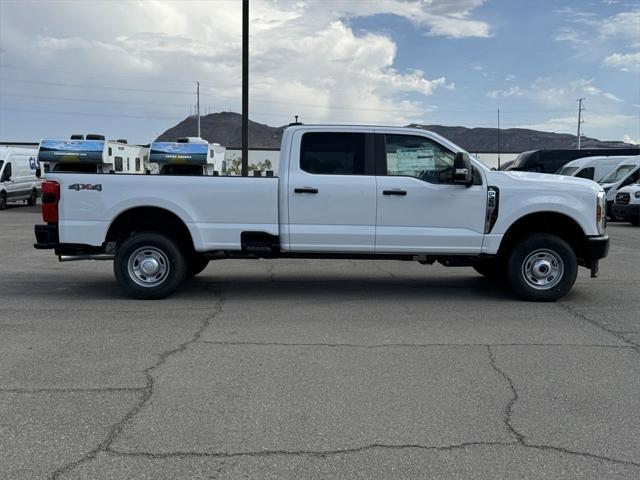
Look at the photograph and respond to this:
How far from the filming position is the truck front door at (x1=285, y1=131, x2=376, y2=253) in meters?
7.62

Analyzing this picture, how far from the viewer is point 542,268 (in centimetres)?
788

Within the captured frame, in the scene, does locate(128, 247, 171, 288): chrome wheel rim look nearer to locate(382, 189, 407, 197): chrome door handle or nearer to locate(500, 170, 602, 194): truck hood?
locate(382, 189, 407, 197): chrome door handle

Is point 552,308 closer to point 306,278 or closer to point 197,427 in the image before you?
point 306,278

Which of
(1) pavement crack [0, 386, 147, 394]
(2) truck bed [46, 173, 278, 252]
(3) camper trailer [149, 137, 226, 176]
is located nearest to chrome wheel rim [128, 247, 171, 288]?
(2) truck bed [46, 173, 278, 252]

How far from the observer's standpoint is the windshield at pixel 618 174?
925 inches

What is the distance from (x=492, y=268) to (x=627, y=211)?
13567mm

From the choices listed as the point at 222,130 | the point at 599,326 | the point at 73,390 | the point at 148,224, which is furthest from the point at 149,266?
the point at 222,130

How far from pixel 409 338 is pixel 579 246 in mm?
3278

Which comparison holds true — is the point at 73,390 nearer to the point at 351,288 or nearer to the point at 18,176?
the point at 351,288

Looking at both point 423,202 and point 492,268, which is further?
point 492,268

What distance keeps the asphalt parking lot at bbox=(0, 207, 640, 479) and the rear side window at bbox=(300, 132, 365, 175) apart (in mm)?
1665

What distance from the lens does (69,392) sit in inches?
181

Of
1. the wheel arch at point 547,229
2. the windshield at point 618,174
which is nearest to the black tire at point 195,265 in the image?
the wheel arch at point 547,229

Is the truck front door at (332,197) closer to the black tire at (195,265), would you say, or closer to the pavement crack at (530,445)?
the black tire at (195,265)
